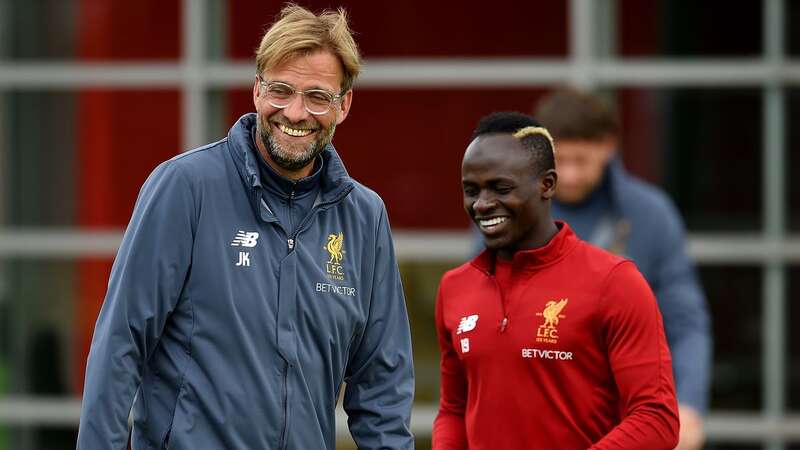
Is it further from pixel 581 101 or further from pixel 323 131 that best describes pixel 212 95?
pixel 323 131

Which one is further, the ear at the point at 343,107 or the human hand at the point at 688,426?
the human hand at the point at 688,426

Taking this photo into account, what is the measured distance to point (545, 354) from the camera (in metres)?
4.40

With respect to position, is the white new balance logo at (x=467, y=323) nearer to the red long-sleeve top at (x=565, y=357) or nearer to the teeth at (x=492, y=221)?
the red long-sleeve top at (x=565, y=357)

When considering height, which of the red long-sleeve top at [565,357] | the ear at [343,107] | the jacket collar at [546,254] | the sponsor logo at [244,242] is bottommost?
the red long-sleeve top at [565,357]

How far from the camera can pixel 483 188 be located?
4547 millimetres

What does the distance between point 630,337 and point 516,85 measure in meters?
5.13

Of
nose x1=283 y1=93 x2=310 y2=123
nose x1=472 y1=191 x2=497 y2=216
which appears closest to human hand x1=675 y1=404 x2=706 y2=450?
nose x1=472 y1=191 x2=497 y2=216

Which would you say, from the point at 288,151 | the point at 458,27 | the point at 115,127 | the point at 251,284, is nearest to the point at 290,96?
the point at 288,151

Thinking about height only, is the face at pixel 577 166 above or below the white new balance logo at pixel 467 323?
above

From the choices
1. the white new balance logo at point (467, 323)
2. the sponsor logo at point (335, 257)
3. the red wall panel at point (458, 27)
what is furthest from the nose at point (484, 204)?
the red wall panel at point (458, 27)

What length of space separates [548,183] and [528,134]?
166 millimetres

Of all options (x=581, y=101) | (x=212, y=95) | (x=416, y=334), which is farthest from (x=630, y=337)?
(x=212, y=95)

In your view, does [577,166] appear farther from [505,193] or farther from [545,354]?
[545,354]

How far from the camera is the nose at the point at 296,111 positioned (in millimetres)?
4410
